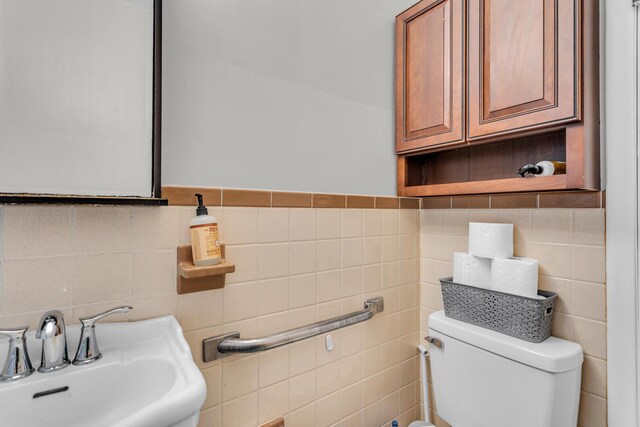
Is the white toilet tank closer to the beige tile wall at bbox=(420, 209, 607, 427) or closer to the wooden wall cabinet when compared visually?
the beige tile wall at bbox=(420, 209, 607, 427)

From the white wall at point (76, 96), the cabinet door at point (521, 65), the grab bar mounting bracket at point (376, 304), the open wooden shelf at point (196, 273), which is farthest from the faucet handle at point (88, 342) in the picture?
the cabinet door at point (521, 65)

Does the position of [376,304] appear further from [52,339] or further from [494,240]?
[52,339]

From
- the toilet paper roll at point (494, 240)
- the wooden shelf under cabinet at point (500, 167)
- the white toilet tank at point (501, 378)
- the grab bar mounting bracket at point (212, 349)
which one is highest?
the wooden shelf under cabinet at point (500, 167)

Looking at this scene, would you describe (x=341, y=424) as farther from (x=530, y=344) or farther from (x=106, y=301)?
(x=106, y=301)

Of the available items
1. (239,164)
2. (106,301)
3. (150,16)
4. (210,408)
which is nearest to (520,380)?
(210,408)

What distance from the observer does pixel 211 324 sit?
3.01ft

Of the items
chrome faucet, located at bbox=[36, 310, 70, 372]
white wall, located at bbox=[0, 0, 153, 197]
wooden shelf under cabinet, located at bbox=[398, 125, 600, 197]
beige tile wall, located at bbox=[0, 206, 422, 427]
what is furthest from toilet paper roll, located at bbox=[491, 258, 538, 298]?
chrome faucet, located at bbox=[36, 310, 70, 372]

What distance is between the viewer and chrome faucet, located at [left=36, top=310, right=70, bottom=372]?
Result: 25.5 inches

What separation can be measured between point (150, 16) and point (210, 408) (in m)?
1.06

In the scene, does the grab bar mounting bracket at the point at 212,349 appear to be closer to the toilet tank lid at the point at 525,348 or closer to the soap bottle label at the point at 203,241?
the soap bottle label at the point at 203,241

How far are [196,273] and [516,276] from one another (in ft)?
3.22

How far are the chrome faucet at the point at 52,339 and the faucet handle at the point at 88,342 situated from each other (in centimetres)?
3

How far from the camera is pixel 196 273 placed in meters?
0.79

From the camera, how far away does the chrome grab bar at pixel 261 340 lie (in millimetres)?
906
